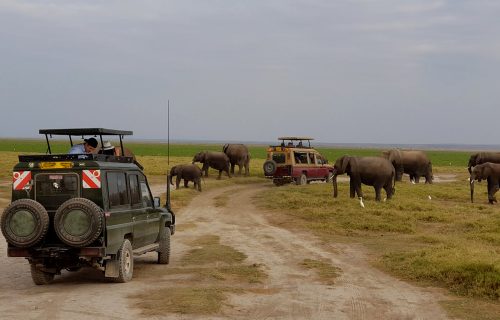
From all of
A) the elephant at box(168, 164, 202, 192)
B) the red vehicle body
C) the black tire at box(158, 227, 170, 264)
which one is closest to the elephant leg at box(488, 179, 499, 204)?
the red vehicle body

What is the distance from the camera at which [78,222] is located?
10.5 meters

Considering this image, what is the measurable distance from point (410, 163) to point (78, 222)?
107ft

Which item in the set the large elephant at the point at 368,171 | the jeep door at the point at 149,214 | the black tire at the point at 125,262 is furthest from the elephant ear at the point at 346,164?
the black tire at the point at 125,262

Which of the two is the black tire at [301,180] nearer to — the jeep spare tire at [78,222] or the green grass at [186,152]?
the jeep spare tire at [78,222]

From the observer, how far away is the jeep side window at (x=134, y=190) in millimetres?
12341

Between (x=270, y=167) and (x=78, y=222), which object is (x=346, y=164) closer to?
(x=270, y=167)

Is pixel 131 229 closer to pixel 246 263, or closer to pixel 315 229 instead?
pixel 246 263

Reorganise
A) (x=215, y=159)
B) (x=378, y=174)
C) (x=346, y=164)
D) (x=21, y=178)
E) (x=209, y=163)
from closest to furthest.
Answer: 1. (x=21, y=178)
2. (x=378, y=174)
3. (x=346, y=164)
4. (x=215, y=159)
5. (x=209, y=163)

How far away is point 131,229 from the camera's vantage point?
39.3 ft

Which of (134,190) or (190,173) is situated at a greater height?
(134,190)

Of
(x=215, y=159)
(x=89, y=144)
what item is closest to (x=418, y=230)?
(x=89, y=144)

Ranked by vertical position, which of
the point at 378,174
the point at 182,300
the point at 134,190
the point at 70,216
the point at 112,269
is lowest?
the point at 182,300

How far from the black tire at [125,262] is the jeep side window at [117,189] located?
2.58ft

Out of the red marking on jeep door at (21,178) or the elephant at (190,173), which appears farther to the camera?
the elephant at (190,173)
